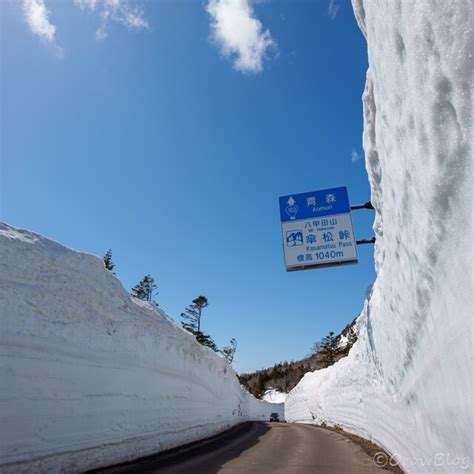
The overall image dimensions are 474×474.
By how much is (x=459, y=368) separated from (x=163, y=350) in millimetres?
9750

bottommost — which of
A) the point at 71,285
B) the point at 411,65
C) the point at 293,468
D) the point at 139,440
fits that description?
the point at 293,468

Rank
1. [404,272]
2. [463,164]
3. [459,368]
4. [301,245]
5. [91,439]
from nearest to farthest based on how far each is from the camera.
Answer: [463,164], [459,368], [404,272], [91,439], [301,245]

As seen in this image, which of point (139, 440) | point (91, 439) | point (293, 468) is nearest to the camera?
point (91, 439)

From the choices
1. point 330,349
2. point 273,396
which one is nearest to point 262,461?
point 330,349

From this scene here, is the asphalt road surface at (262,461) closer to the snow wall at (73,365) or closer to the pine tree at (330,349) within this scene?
the snow wall at (73,365)

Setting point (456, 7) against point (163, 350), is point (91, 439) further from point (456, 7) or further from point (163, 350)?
point (456, 7)

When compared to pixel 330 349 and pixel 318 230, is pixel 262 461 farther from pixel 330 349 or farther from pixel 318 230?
pixel 330 349

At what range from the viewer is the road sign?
13.4 m

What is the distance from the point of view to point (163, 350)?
1176 cm

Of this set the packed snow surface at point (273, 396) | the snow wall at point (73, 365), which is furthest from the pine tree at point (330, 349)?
the snow wall at point (73, 365)

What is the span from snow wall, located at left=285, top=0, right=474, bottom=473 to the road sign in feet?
20.3

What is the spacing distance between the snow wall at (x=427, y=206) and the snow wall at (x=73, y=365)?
19.8 feet

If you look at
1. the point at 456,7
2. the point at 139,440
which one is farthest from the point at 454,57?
the point at 139,440

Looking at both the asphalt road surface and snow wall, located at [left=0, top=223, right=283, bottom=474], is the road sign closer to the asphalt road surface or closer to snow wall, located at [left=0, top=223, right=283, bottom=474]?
snow wall, located at [left=0, top=223, right=283, bottom=474]
